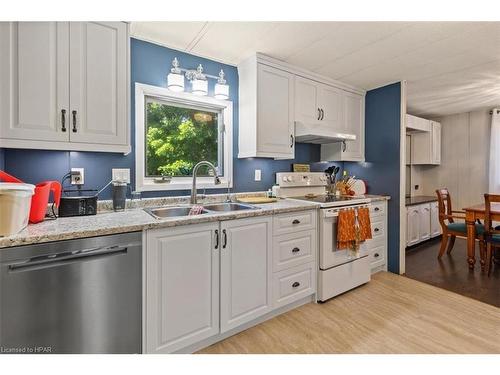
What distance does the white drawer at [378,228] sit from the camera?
2984 millimetres

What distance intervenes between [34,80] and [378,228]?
337 centimetres

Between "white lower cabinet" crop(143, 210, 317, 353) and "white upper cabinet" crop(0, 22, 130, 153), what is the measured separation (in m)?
0.78

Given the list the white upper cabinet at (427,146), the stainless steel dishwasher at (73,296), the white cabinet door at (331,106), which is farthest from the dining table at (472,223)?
the stainless steel dishwasher at (73,296)

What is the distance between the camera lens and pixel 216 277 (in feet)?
5.63

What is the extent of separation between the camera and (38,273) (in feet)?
3.85

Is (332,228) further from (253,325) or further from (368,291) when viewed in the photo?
(253,325)

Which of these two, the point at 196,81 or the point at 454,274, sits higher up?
the point at 196,81

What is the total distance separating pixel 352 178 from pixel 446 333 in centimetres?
190

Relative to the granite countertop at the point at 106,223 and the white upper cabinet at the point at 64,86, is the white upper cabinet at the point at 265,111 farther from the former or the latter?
the white upper cabinet at the point at 64,86

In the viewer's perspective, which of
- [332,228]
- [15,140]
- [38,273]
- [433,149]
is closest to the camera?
[38,273]

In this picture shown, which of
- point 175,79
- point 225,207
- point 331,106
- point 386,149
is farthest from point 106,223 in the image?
point 386,149

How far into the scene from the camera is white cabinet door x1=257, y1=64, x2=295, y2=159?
95.7 inches

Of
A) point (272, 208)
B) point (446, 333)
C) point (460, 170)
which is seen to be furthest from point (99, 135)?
point (460, 170)

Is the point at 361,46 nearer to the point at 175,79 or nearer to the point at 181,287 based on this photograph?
the point at 175,79
